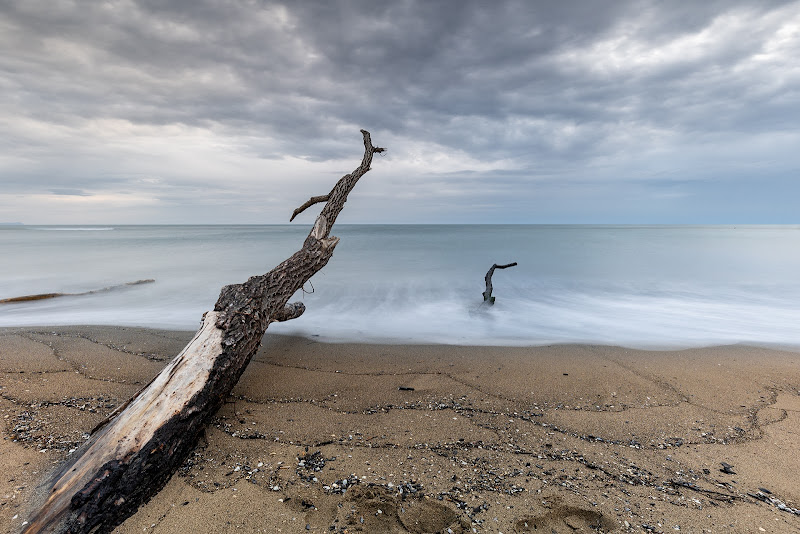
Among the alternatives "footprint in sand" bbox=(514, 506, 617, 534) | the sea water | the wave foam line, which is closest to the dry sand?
"footprint in sand" bbox=(514, 506, 617, 534)

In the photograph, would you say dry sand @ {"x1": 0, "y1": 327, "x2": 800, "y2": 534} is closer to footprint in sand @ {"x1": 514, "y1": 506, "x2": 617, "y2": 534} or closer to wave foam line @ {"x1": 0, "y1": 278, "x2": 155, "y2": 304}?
footprint in sand @ {"x1": 514, "y1": 506, "x2": 617, "y2": 534}

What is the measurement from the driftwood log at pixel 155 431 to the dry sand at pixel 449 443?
0.13 m

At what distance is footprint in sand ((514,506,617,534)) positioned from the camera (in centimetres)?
205

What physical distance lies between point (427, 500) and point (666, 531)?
1286 mm

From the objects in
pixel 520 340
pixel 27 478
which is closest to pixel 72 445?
pixel 27 478

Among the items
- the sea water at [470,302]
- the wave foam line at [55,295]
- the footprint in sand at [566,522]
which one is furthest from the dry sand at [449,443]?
the wave foam line at [55,295]

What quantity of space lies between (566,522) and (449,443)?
35.2 inches

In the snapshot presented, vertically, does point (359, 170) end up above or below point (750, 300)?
above

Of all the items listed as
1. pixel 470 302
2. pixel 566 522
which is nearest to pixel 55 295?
pixel 470 302

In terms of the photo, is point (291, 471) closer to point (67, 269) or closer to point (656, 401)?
point (656, 401)

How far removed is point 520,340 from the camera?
5.71m

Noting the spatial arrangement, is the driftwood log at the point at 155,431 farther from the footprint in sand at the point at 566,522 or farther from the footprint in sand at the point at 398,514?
the footprint in sand at the point at 566,522

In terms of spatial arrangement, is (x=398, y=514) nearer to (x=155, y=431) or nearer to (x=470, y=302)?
(x=155, y=431)

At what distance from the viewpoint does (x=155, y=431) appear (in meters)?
2.30
